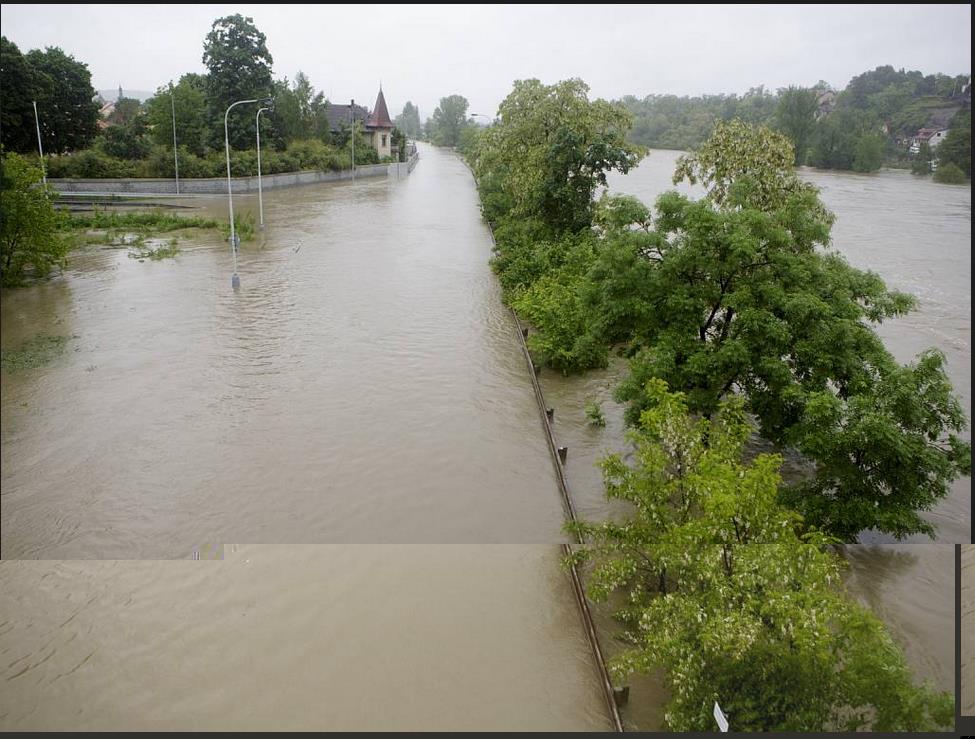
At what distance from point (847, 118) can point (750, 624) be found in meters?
42.9

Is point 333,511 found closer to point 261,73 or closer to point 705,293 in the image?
point 705,293

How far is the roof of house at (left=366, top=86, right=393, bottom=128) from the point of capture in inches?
2940

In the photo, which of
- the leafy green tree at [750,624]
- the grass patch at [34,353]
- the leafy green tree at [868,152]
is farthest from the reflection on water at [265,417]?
the leafy green tree at [868,152]

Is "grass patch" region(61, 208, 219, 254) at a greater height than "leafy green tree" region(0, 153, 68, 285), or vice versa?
"leafy green tree" region(0, 153, 68, 285)

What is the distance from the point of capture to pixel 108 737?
7.02m

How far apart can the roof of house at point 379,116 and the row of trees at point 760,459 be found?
2511 inches

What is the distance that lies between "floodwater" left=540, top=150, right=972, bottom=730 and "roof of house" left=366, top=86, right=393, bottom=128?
42837 mm

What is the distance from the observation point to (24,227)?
22.0 m

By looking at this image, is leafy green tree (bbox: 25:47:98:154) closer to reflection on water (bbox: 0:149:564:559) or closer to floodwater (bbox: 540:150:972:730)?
reflection on water (bbox: 0:149:564:559)

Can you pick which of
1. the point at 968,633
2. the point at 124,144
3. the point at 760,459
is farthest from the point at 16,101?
the point at 968,633

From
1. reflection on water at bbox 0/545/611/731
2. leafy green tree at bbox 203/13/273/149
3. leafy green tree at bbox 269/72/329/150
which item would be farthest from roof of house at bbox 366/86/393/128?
reflection on water at bbox 0/545/611/731

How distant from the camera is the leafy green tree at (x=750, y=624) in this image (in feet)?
20.2

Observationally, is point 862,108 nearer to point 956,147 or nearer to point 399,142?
point 956,147

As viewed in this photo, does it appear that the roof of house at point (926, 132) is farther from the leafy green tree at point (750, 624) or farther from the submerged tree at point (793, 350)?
the leafy green tree at point (750, 624)
